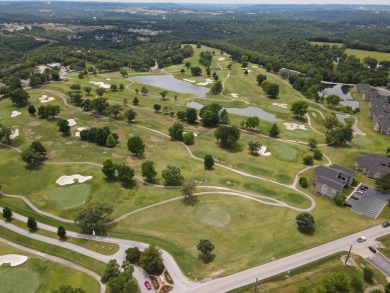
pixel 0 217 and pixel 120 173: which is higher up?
pixel 120 173

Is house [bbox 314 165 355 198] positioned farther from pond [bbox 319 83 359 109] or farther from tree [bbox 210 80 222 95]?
tree [bbox 210 80 222 95]

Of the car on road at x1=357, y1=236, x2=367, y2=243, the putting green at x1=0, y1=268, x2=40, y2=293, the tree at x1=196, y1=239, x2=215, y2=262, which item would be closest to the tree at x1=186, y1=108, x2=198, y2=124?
the tree at x1=196, y1=239, x2=215, y2=262

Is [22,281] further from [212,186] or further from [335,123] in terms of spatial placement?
[335,123]

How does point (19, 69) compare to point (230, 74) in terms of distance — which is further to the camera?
point (230, 74)

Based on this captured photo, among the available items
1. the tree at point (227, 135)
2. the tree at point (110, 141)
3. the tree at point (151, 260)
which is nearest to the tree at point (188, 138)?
Result: the tree at point (227, 135)

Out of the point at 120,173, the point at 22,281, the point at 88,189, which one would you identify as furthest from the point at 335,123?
the point at 22,281

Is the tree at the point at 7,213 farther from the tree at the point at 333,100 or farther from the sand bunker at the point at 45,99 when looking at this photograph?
the tree at the point at 333,100
